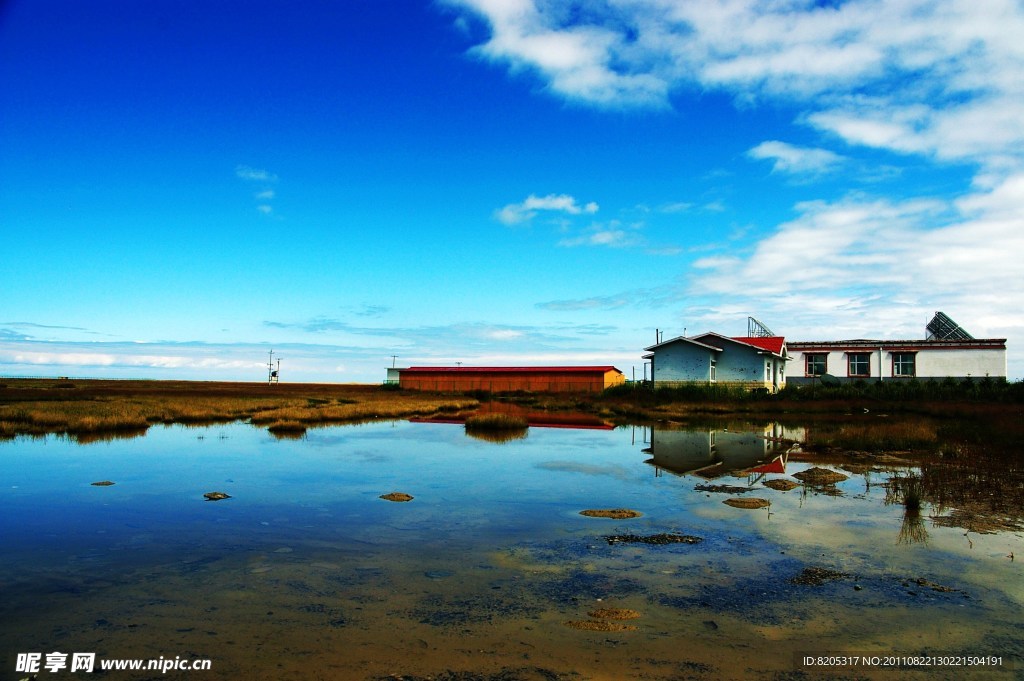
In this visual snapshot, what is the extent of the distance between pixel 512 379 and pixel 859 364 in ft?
112

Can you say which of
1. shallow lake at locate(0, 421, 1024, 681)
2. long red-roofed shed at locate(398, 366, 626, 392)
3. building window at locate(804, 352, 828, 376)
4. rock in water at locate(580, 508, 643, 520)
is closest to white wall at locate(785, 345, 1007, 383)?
building window at locate(804, 352, 828, 376)

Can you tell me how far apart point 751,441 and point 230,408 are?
31.0 meters

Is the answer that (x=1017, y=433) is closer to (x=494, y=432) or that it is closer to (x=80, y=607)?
(x=494, y=432)

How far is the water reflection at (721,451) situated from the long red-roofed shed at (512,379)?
36907 mm

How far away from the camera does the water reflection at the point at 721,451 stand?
16828 millimetres

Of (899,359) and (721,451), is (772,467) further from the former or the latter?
(899,359)

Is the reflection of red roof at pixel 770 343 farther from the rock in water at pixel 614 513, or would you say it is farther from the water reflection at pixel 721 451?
the rock in water at pixel 614 513

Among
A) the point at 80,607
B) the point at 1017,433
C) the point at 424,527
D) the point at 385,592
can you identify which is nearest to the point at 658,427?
the point at 1017,433

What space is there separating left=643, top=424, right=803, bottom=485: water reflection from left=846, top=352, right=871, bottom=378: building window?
2536 centimetres

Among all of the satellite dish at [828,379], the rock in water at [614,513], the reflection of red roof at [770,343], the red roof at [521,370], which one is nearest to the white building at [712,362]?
the reflection of red roof at [770,343]

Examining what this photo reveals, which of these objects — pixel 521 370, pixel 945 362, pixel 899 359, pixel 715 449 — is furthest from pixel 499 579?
pixel 521 370

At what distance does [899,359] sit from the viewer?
48625mm

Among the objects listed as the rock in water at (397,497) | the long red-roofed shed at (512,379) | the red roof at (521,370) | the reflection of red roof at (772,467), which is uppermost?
the red roof at (521,370)

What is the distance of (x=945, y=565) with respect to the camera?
8227mm
